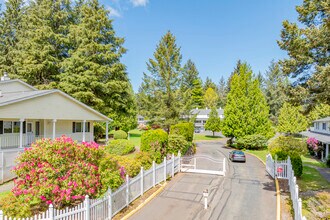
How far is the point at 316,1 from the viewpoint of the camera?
45.8ft

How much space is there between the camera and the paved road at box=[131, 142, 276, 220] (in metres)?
11.8

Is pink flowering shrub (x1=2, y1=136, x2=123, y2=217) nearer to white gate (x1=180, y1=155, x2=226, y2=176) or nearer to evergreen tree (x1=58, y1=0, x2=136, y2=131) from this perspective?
white gate (x1=180, y1=155, x2=226, y2=176)

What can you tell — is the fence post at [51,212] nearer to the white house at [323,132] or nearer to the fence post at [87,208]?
the fence post at [87,208]

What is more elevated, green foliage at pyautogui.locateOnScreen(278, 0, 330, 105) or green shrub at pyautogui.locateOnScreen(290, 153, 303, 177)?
green foliage at pyautogui.locateOnScreen(278, 0, 330, 105)

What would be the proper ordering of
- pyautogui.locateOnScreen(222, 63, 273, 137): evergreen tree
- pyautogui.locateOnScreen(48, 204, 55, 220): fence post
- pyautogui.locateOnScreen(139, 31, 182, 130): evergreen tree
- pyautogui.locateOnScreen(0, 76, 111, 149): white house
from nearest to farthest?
pyautogui.locateOnScreen(48, 204, 55, 220): fence post → pyautogui.locateOnScreen(0, 76, 111, 149): white house → pyautogui.locateOnScreen(139, 31, 182, 130): evergreen tree → pyautogui.locateOnScreen(222, 63, 273, 137): evergreen tree

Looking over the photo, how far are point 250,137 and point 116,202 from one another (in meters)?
28.8

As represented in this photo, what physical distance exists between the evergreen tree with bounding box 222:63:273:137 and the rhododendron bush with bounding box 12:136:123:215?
97.7 ft

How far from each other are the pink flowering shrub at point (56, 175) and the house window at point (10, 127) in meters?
11.8

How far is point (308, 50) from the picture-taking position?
14.2 metres

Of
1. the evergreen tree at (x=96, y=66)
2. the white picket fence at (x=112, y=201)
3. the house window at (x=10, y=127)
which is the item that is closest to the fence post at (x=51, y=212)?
the white picket fence at (x=112, y=201)

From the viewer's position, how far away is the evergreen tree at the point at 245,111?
36.8 m

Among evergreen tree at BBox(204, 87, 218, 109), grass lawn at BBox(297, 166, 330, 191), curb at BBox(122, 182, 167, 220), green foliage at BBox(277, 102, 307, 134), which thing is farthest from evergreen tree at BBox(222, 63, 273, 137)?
evergreen tree at BBox(204, 87, 218, 109)

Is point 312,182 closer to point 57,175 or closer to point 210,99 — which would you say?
point 57,175

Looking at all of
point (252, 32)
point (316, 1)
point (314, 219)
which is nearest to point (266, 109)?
point (252, 32)
